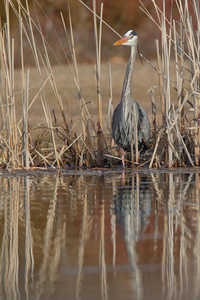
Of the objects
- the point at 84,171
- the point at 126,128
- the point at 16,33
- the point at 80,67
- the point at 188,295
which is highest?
the point at 16,33

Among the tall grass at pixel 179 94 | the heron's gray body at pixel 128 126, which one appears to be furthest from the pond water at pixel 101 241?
the heron's gray body at pixel 128 126

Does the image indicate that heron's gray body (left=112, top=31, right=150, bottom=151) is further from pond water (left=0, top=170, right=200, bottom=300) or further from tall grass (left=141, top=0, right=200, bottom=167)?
pond water (left=0, top=170, right=200, bottom=300)

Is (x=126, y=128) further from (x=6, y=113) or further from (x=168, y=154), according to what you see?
(x=6, y=113)

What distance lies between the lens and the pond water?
1.65 metres

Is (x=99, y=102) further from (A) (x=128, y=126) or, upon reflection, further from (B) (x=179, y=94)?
(B) (x=179, y=94)

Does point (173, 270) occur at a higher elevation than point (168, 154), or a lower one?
lower

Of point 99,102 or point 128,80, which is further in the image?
point 128,80

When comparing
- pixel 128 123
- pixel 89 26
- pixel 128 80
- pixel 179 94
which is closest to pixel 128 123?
pixel 128 123

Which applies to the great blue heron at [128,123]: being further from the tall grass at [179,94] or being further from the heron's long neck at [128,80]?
the tall grass at [179,94]

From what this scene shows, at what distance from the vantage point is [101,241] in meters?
2.22

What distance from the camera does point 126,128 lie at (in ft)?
16.9

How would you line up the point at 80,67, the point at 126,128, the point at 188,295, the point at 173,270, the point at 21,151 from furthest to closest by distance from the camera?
the point at 80,67
the point at 126,128
the point at 21,151
the point at 173,270
the point at 188,295

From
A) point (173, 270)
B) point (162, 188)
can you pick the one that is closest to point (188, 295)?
point (173, 270)

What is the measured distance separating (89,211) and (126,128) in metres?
2.35
